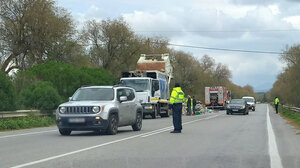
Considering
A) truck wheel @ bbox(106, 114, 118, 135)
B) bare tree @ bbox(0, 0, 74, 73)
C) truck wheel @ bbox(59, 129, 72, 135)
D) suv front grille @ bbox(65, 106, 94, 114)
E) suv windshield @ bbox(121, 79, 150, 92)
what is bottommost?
truck wheel @ bbox(59, 129, 72, 135)

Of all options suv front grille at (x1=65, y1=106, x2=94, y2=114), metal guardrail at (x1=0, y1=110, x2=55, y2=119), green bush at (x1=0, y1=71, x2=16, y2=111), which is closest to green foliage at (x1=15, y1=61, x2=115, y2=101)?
metal guardrail at (x1=0, y1=110, x2=55, y2=119)

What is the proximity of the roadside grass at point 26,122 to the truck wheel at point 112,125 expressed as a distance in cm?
690

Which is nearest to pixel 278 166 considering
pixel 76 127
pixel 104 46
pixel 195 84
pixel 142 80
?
pixel 76 127

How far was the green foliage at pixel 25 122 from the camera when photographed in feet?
70.0

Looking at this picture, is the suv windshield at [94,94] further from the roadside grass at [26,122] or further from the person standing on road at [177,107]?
the roadside grass at [26,122]

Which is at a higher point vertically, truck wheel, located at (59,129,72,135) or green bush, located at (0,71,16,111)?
green bush, located at (0,71,16,111)

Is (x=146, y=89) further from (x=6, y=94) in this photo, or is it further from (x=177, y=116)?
(x=177, y=116)

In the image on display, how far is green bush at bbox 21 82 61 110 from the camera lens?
26.5m

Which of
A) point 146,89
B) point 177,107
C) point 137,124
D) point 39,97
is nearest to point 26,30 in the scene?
point 146,89

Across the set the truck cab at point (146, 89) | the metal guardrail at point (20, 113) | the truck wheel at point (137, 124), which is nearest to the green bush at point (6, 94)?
the metal guardrail at point (20, 113)

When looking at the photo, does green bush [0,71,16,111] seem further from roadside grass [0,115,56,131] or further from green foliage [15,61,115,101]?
green foliage [15,61,115,101]

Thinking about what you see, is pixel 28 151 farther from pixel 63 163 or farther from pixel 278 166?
pixel 278 166

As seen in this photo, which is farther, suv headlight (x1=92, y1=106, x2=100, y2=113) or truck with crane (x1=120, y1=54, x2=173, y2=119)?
truck with crane (x1=120, y1=54, x2=173, y2=119)

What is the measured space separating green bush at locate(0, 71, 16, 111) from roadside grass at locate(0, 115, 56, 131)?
2.50 feet
